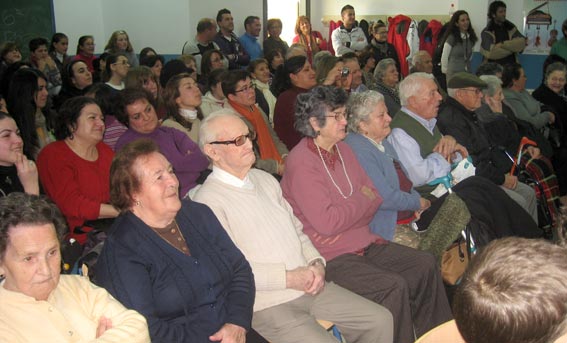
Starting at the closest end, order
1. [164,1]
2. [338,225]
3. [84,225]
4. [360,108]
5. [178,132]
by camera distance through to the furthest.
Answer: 1. [338,225]
2. [84,225]
3. [360,108]
4. [178,132]
5. [164,1]

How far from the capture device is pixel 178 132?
3502 millimetres

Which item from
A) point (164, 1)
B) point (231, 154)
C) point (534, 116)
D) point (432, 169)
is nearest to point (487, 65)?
point (534, 116)

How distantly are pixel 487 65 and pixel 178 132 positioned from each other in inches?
129

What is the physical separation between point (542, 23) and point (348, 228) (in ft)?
25.1

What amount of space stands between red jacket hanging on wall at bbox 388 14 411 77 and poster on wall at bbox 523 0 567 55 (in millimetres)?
1834

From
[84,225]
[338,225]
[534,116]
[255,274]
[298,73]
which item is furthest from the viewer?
[534,116]

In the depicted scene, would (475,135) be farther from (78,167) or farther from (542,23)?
(542,23)

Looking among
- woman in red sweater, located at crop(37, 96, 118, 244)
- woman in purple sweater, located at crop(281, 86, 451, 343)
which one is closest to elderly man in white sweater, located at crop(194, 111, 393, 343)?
woman in purple sweater, located at crop(281, 86, 451, 343)

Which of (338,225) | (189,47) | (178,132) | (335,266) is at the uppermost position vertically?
(189,47)

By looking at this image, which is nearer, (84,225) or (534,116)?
(84,225)

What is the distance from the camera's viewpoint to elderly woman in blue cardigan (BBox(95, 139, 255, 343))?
1.84 m

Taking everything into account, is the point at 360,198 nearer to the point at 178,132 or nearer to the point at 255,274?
the point at 255,274

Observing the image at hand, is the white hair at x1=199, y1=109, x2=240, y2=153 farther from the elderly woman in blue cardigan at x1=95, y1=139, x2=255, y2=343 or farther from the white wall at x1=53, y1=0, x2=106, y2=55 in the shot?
the white wall at x1=53, y1=0, x2=106, y2=55

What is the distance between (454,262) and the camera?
9.75ft
